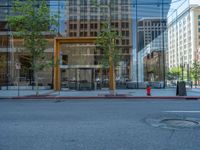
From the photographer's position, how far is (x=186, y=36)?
131500mm

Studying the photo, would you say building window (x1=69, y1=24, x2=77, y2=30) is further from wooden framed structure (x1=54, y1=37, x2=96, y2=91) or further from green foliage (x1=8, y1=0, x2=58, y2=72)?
green foliage (x1=8, y1=0, x2=58, y2=72)

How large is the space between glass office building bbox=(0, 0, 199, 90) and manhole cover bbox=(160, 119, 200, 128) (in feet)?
68.0

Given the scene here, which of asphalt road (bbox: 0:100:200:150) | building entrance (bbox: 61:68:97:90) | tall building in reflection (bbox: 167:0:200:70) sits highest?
tall building in reflection (bbox: 167:0:200:70)

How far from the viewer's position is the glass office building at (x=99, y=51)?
99.9 feet

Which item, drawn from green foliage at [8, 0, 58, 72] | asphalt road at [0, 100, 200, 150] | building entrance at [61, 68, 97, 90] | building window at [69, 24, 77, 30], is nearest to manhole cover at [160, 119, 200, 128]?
asphalt road at [0, 100, 200, 150]

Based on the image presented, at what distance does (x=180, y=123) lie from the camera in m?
8.84

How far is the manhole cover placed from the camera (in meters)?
8.48

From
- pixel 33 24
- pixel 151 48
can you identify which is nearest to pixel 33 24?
pixel 33 24

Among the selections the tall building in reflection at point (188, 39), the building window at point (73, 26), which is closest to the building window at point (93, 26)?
the building window at point (73, 26)

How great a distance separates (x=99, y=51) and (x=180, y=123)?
2178cm

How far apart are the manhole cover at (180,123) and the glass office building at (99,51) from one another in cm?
2072

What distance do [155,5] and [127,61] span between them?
7011mm

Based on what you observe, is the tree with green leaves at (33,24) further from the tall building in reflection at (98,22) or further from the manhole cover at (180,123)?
the manhole cover at (180,123)

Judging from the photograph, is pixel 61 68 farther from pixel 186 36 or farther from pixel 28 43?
pixel 186 36
